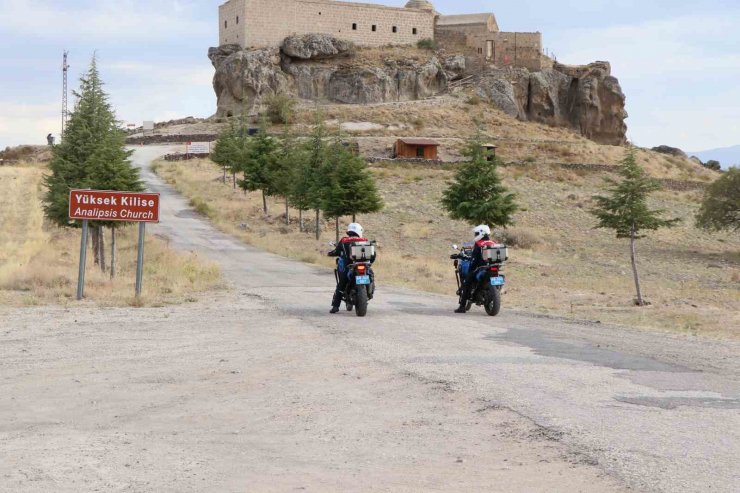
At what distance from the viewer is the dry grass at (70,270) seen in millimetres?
18766

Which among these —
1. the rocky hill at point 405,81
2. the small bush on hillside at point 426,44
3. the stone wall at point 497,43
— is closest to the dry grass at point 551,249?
the rocky hill at point 405,81

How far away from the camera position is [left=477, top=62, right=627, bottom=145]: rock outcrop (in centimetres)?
10362

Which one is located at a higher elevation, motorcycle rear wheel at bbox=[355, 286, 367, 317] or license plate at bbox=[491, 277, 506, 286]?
license plate at bbox=[491, 277, 506, 286]

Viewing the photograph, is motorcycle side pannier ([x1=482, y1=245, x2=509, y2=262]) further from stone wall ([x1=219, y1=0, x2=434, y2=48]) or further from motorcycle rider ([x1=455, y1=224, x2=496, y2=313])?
stone wall ([x1=219, y1=0, x2=434, y2=48])

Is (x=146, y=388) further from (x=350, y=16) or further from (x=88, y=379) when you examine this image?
(x=350, y=16)

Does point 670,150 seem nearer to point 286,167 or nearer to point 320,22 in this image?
point 320,22

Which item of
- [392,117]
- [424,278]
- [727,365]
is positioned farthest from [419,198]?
[727,365]

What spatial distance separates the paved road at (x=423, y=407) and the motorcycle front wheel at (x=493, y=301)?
1.02m

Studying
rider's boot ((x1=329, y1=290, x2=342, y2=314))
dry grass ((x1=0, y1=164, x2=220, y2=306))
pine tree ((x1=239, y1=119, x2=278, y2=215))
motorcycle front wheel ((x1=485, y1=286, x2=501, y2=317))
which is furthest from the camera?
pine tree ((x1=239, y1=119, x2=278, y2=215))

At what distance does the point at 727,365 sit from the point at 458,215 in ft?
99.5

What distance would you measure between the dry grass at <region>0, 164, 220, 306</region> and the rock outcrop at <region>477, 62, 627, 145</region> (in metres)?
69.5

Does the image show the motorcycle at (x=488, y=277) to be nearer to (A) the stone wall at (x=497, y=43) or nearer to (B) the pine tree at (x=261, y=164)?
(B) the pine tree at (x=261, y=164)

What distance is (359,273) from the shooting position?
1577 cm

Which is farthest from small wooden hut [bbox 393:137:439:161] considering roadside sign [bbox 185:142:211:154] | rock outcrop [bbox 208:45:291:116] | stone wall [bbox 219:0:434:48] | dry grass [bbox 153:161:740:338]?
stone wall [bbox 219:0:434:48]
